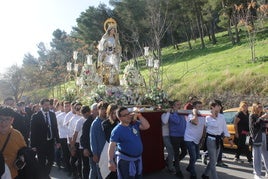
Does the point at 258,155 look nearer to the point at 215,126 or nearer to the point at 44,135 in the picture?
the point at 215,126

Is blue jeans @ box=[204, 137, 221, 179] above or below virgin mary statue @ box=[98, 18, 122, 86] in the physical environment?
below

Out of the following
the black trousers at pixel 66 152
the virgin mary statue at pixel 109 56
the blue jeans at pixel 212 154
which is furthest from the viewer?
the virgin mary statue at pixel 109 56

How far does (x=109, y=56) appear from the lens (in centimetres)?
1287

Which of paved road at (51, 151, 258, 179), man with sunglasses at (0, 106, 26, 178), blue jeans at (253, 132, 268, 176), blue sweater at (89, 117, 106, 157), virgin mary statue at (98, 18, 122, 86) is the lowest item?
paved road at (51, 151, 258, 179)

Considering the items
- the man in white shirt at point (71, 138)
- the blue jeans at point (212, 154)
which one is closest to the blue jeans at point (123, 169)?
the blue jeans at point (212, 154)

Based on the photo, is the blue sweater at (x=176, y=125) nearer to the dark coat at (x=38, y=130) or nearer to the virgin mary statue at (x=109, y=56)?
the dark coat at (x=38, y=130)

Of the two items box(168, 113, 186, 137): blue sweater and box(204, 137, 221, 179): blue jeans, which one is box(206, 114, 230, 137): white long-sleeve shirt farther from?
box(168, 113, 186, 137): blue sweater

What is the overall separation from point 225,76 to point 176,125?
17959mm

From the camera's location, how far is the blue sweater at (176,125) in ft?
28.8

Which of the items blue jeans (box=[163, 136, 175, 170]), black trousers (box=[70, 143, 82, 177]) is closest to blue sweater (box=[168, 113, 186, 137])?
blue jeans (box=[163, 136, 175, 170])

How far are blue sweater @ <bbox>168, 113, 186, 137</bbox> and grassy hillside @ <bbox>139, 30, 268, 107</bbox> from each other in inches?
A: 513

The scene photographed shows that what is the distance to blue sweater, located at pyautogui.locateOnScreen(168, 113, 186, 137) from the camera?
879cm

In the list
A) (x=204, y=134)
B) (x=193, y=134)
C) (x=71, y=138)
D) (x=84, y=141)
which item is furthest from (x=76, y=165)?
(x=204, y=134)

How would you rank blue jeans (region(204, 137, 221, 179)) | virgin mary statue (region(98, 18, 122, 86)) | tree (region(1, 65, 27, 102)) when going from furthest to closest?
tree (region(1, 65, 27, 102)) → virgin mary statue (region(98, 18, 122, 86)) → blue jeans (region(204, 137, 221, 179))
